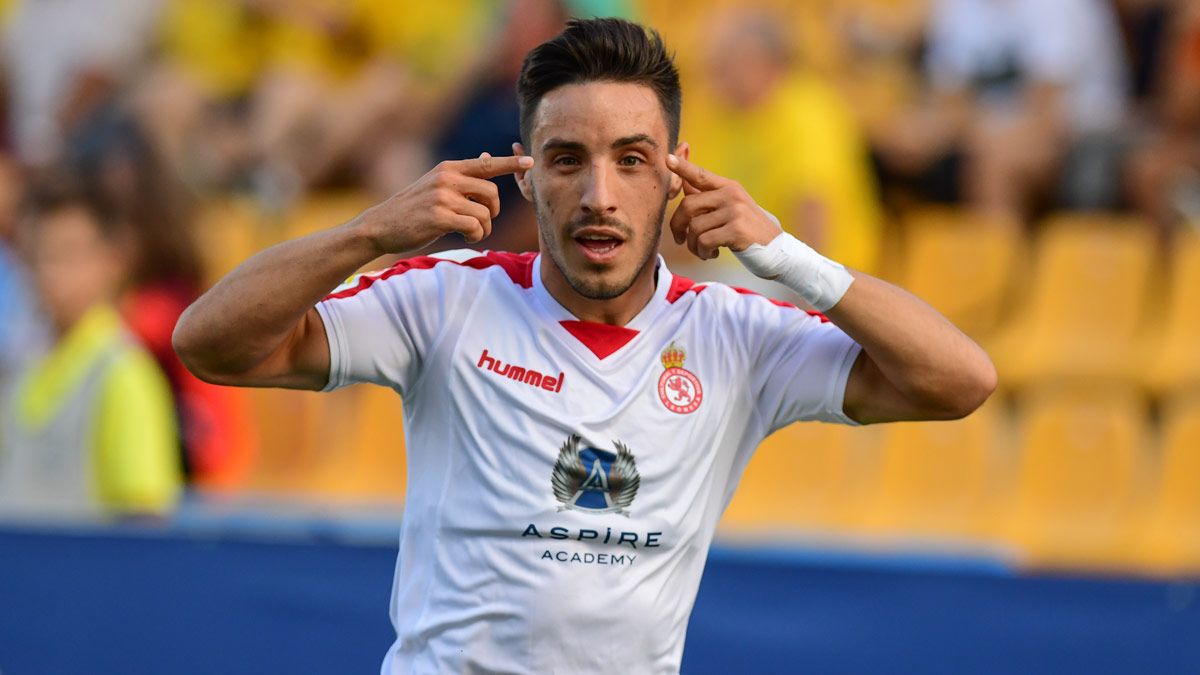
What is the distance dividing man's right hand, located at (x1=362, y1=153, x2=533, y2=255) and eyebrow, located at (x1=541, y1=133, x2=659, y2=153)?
9cm

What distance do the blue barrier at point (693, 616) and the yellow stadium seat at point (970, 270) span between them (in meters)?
2.86

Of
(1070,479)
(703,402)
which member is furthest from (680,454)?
(1070,479)

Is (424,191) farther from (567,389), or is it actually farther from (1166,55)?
(1166,55)

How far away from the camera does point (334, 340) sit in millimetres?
3359

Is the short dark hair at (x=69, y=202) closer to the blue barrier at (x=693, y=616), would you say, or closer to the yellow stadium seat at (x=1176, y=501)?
the blue barrier at (x=693, y=616)

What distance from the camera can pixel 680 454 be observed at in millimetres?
3436

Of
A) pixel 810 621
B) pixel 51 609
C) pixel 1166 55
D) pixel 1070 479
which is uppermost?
pixel 1166 55

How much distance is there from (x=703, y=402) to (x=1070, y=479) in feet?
14.4

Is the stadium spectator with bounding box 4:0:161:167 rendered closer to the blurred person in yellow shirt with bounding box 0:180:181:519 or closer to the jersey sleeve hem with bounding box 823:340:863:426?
the blurred person in yellow shirt with bounding box 0:180:181:519

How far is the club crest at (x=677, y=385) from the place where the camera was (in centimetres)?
346

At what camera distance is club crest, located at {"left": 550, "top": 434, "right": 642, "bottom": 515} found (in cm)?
335

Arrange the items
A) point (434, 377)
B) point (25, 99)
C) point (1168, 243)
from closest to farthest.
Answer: point (434, 377)
point (1168, 243)
point (25, 99)

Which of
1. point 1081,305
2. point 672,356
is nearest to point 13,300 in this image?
point 1081,305

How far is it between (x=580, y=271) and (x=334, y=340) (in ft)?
1.67
